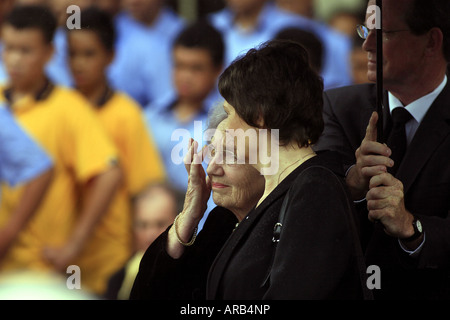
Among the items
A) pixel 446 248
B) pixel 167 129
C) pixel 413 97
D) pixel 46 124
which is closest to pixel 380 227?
pixel 446 248

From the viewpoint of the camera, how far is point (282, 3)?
481 cm

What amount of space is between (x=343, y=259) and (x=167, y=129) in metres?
2.58

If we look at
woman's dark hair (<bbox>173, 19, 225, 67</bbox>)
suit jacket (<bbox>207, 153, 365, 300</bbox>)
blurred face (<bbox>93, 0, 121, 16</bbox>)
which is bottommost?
suit jacket (<bbox>207, 153, 365, 300</bbox>)

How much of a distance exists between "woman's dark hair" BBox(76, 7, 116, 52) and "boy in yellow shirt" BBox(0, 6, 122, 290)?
0.58 feet

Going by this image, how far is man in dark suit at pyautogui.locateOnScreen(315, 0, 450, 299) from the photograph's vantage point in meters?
2.20

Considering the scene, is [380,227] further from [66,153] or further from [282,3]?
[282,3]

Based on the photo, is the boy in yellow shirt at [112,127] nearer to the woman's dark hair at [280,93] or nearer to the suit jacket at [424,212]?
the suit jacket at [424,212]

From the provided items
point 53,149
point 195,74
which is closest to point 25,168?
point 53,149

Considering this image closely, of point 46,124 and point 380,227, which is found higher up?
point 46,124

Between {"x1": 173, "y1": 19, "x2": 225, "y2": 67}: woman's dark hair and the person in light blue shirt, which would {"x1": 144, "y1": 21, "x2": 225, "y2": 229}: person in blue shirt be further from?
the person in light blue shirt

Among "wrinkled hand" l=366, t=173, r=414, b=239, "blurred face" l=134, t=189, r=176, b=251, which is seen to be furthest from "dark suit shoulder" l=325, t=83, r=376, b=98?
"blurred face" l=134, t=189, r=176, b=251

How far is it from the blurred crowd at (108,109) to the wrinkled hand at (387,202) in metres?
2.01

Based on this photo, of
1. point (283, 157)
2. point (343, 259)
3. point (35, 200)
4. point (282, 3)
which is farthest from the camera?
point (282, 3)

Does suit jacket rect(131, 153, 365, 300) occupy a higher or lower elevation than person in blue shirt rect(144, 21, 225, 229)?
lower
